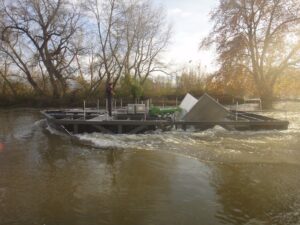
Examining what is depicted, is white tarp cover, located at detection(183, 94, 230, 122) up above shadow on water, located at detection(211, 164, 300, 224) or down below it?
above

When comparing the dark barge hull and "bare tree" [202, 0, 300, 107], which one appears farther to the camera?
"bare tree" [202, 0, 300, 107]

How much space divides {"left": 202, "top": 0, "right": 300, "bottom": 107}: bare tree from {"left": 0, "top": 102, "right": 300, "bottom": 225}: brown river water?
17.2 metres

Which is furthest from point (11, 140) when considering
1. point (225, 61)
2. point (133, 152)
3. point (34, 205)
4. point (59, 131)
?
point (225, 61)

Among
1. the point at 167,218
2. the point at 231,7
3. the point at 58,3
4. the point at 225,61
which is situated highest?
the point at 58,3

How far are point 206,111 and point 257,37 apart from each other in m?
17.6

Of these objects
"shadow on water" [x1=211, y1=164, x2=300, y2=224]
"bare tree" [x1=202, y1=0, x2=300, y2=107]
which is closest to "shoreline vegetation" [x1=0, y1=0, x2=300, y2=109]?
"bare tree" [x1=202, y1=0, x2=300, y2=107]

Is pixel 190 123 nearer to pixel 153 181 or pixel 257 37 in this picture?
pixel 153 181

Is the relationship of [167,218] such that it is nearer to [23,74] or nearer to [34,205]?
[34,205]

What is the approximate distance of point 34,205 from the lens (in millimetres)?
6395

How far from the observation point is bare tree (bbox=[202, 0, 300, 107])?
28.6 metres

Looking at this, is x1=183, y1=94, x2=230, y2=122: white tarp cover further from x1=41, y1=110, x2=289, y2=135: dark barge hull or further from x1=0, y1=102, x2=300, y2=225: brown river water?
x1=0, y1=102, x2=300, y2=225: brown river water

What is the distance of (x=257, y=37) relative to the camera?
98.4 feet

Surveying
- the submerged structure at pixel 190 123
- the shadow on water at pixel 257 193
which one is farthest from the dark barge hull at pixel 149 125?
the shadow on water at pixel 257 193

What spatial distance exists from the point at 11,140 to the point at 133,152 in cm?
650
